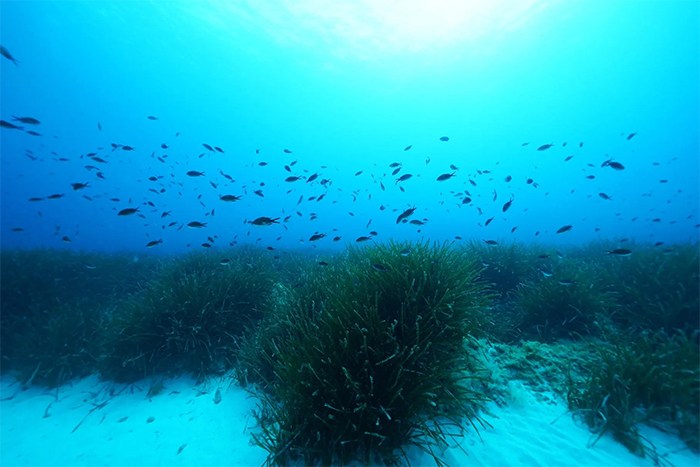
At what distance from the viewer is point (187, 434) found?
138 inches

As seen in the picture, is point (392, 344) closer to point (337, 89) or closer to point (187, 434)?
point (187, 434)

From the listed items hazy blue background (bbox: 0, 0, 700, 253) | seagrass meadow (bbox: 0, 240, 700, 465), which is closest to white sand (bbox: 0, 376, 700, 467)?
seagrass meadow (bbox: 0, 240, 700, 465)

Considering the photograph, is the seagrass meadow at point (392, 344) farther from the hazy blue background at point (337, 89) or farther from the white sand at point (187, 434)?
the hazy blue background at point (337, 89)

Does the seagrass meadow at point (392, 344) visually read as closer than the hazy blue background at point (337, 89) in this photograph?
Yes

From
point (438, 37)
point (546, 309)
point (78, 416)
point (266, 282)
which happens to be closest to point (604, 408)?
point (546, 309)

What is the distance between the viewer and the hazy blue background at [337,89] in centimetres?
3644

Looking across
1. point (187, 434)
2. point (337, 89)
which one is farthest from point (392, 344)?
point (337, 89)

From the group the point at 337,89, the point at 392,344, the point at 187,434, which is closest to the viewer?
the point at 392,344

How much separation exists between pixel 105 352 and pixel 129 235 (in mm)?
109394

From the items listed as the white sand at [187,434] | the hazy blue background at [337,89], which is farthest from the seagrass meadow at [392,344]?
the hazy blue background at [337,89]

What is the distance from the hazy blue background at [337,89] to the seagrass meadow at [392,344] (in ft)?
22.7

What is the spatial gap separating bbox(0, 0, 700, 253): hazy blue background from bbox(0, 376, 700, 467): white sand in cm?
909

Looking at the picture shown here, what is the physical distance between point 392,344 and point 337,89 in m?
66.2

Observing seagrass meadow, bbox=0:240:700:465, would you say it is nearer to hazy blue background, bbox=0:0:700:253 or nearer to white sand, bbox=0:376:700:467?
white sand, bbox=0:376:700:467
